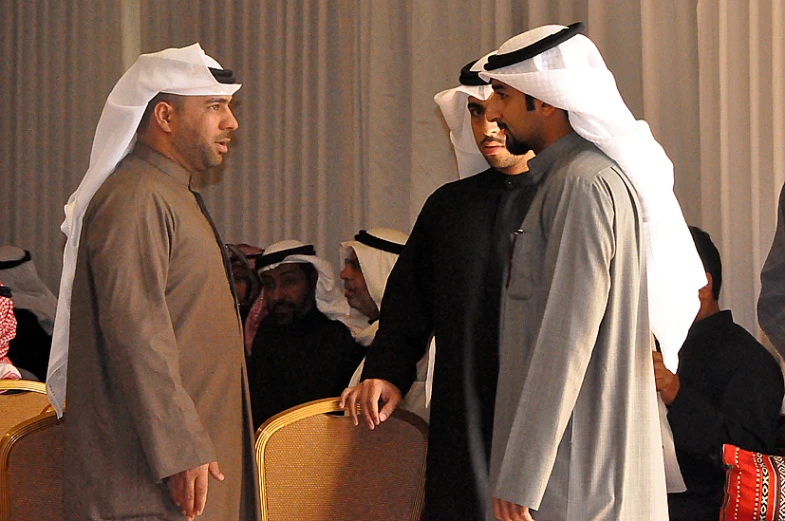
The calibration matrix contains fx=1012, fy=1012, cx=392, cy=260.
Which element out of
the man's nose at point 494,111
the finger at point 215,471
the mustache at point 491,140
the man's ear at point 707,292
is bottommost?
the finger at point 215,471

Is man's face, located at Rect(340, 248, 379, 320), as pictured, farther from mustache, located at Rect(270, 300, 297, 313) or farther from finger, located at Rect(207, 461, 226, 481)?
finger, located at Rect(207, 461, 226, 481)

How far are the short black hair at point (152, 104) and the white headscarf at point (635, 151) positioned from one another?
91 centimetres

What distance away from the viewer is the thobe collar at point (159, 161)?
262 cm

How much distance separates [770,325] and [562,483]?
90 cm

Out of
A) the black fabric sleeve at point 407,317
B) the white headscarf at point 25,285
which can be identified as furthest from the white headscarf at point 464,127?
the white headscarf at point 25,285

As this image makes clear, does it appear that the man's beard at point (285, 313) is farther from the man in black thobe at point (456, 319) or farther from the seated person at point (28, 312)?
the man in black thobe at point (456, 319)

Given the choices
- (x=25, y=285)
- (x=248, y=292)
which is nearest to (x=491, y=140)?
(x=248, y=292)

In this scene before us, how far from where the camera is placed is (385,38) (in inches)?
223

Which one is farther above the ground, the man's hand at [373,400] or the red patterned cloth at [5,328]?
the man's hand at [373,400]

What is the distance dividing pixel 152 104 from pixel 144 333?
72 cm

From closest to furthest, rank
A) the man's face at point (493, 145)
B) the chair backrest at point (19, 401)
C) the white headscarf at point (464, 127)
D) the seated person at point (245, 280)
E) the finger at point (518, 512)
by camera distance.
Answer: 1. the finger at point (518, 512)
2. the man's face at point (493, 145)
3. the white headscarf at point (464, 127)
4. the chair backrest at point (19, 401)
5. the seated person at point (245, 280)

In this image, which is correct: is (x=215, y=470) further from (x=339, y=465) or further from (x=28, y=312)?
(x=28, y=312)

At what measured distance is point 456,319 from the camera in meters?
2.46

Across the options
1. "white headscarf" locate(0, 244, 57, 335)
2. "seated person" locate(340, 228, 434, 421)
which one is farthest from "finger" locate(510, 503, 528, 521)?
"white headscarf" locate(0, 244, 57, 335)
